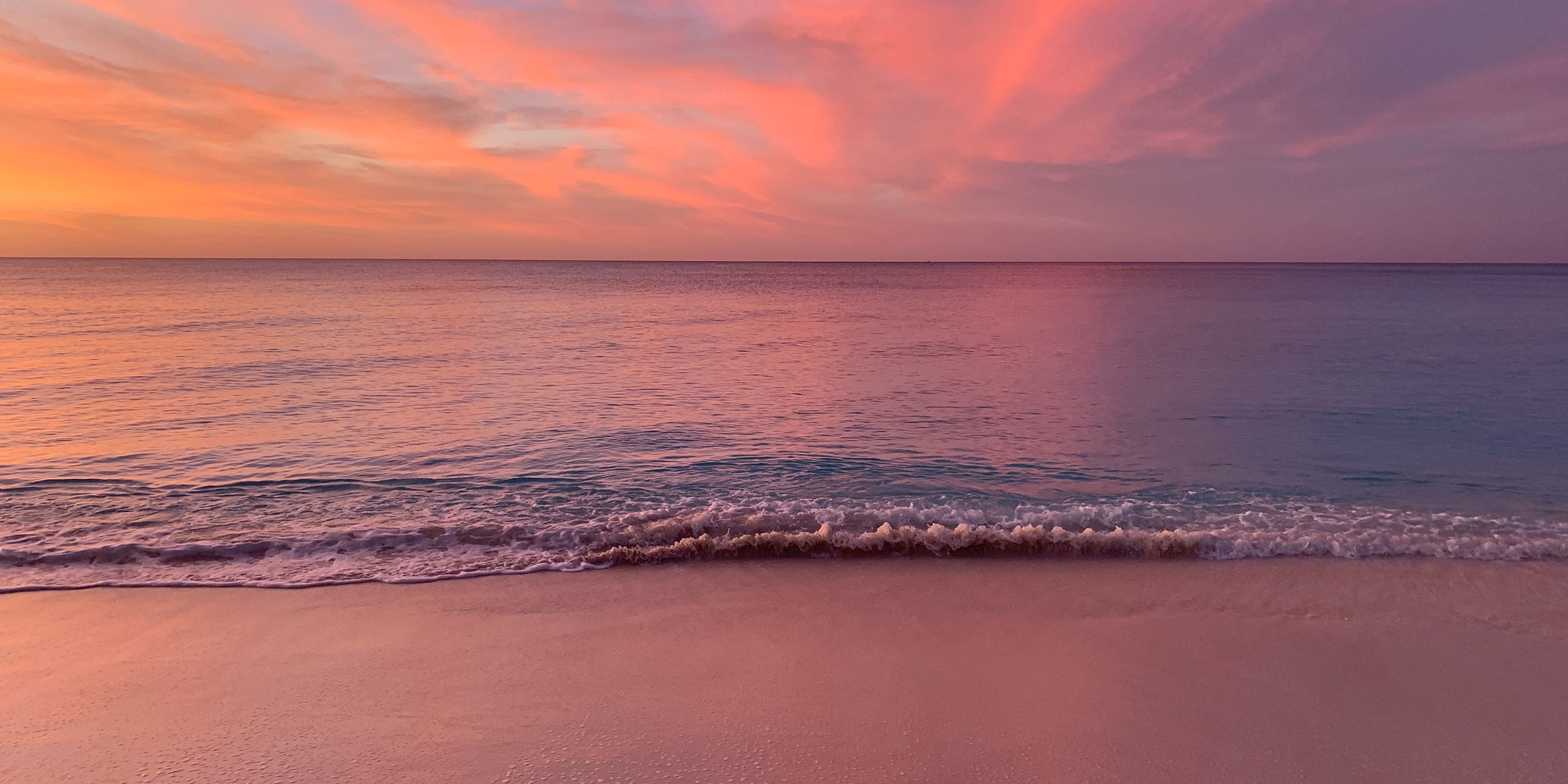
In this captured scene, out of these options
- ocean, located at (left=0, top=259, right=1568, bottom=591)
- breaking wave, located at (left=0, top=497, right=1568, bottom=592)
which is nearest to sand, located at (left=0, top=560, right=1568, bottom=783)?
breaking wave, located at (left=0, top=497, right=1568, bottom=592)

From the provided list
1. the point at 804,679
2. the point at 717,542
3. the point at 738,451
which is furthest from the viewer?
the point at 738,451

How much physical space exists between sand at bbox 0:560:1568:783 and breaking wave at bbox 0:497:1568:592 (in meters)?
0.42

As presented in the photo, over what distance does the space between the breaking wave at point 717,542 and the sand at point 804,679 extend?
1.39 feet

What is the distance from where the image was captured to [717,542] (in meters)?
7.32

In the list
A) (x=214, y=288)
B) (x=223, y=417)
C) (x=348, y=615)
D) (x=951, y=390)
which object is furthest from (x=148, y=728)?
(x=214, y=288)

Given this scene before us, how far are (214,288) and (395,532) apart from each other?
232ft

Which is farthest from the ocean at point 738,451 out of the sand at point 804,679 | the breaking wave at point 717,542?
the sand at point 804,679

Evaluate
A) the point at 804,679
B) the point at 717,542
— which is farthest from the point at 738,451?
the point at 804,679

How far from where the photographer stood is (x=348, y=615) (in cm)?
584

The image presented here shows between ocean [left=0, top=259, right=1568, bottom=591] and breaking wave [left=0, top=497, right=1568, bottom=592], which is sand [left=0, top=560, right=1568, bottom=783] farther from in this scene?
ocean [left=0, top=259, right=1568, bottom=591]

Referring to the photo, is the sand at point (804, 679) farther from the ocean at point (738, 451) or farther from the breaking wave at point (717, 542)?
the ocean at point (738, 451)

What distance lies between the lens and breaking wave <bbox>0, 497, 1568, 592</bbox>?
22.4 feet

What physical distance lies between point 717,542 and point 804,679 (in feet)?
8.65

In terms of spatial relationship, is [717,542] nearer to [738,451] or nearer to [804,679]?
[804,679]
